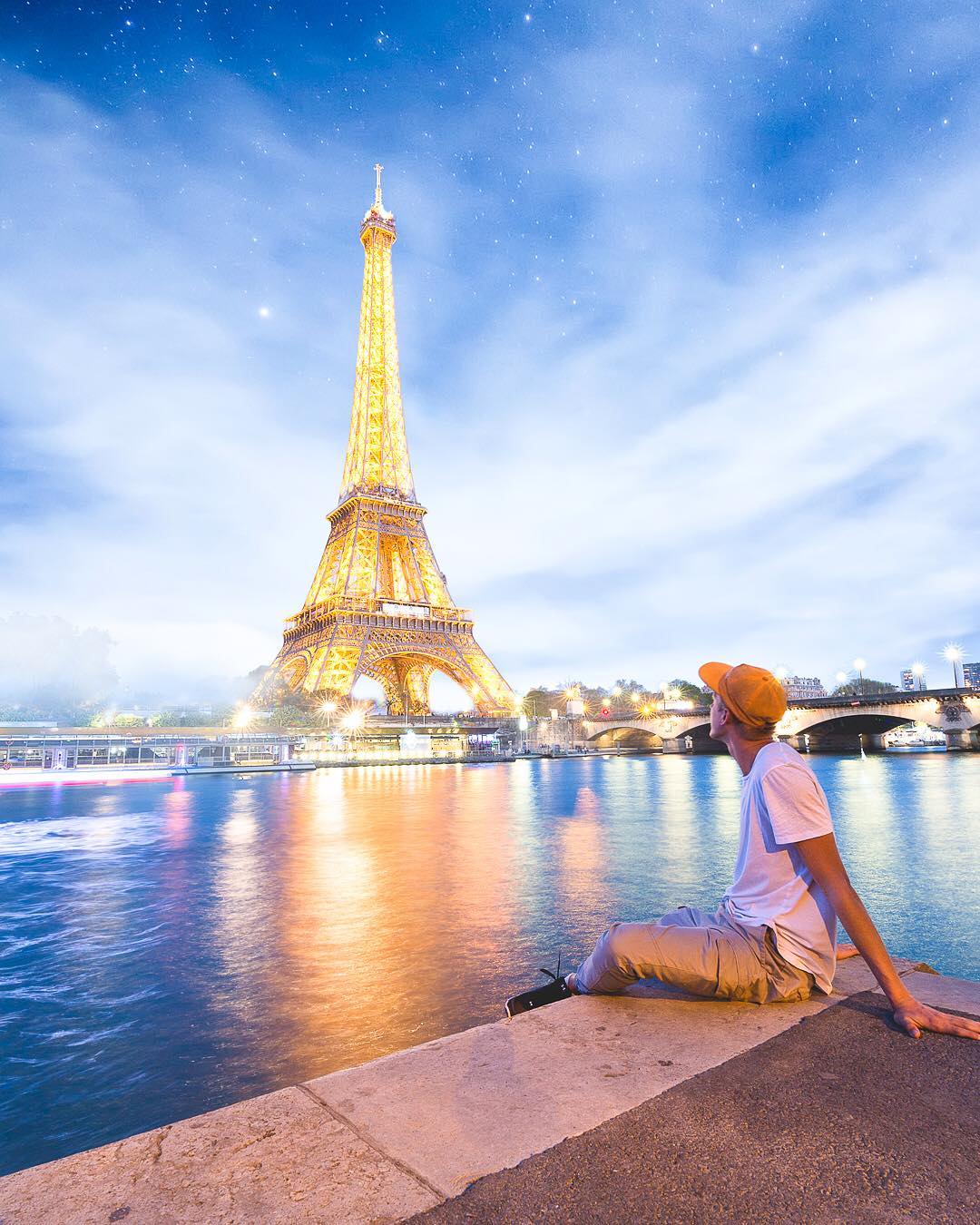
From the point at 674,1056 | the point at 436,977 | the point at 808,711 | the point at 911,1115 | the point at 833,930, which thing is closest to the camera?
the point at 911,1115

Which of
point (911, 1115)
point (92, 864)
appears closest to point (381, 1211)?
point (911, 1115)

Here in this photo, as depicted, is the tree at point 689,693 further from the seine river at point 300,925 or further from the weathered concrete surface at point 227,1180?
the weathered concrete surface at point 227,1180

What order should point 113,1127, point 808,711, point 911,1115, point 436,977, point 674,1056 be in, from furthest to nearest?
point 808,711, point 436,977, point 113,1127, point 674,1056, point 911,1115

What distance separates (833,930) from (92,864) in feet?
47.9

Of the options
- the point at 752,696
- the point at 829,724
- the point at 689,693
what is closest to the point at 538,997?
the point at 752,696

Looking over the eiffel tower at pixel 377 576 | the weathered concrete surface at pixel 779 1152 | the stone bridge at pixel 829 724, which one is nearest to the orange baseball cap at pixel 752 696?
the weathered concrete surface at pixel 779 1152

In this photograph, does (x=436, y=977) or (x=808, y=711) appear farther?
(x=808, y=711)

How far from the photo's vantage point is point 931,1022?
2.89 meters

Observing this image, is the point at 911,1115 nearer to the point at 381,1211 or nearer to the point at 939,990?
the point at 939,990

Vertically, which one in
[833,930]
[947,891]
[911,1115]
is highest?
[833,930]

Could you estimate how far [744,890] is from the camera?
354 cm

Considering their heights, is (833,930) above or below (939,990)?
above

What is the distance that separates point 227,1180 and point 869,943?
99.5 inches

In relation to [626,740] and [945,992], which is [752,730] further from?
[626,740]
